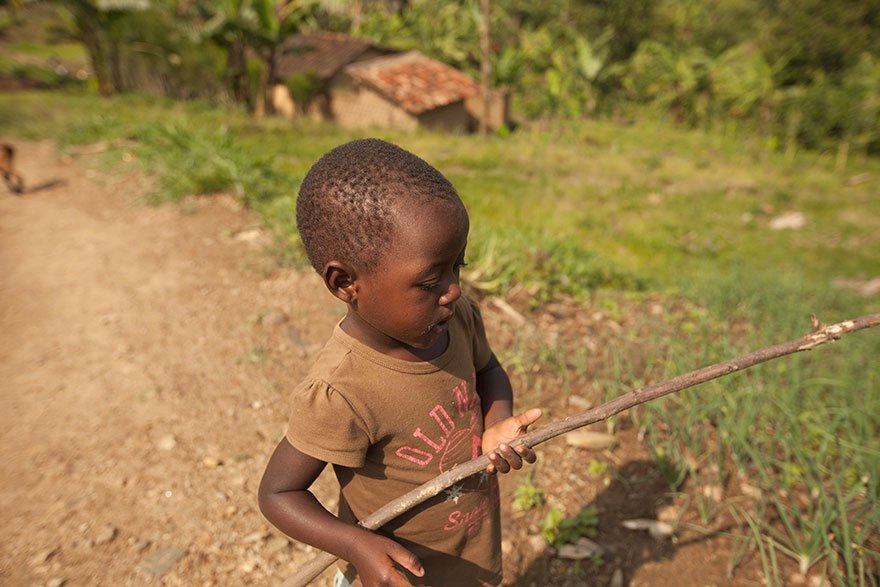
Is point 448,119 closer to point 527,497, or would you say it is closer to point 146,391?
point 146,391

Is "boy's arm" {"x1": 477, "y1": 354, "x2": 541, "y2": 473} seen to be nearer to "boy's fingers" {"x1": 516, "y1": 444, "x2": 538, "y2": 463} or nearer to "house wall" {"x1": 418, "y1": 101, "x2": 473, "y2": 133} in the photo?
"boy's fingers" {"x1": 516, "y1": 444, "x2": 538, "y2": 463}

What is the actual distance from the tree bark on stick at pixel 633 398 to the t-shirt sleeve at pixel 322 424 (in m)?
0.17

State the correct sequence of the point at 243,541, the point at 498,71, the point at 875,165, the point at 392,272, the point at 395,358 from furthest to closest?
the point at 498,71, the point at 875,165, the point at 243,541, the point at 395,358, the point at 392,272

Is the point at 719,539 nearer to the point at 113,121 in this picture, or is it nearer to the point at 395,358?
the point at 395,358

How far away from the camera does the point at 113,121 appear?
877 cm

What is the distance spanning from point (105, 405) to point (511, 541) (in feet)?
7.37

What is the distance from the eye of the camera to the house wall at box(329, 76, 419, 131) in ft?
51.3

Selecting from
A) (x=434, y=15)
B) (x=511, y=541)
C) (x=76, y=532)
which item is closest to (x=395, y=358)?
(x=511, y=541)

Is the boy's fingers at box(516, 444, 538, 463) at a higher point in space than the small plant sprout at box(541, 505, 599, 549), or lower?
higher

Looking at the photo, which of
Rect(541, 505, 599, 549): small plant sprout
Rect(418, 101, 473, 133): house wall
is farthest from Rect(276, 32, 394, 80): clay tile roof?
Rect(541, 505, 599, 549): small plant sprout

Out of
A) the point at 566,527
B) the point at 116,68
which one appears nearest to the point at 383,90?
the point at 116,68

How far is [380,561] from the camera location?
1.12m

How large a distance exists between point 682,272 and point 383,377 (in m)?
6.46

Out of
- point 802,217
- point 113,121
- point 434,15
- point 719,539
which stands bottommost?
point 802,217
